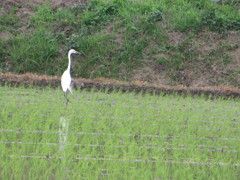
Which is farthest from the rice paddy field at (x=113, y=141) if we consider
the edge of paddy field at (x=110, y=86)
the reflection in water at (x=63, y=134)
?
the edge of paddy field at (x=110, y=86)

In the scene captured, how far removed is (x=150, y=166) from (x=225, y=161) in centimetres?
56

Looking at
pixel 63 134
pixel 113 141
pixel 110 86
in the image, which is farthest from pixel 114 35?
pixel 63 134

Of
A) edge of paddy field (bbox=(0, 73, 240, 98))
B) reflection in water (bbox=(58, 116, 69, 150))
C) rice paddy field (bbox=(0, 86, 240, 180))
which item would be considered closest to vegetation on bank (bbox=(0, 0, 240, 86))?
edge of paddy field (bbox=(0, 73, 240, 98))

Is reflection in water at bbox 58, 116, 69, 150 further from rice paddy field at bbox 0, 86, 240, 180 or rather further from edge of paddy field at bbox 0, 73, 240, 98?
edge of paddy field at bbox 0, 73, 240, 98

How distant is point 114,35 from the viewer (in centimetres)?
929

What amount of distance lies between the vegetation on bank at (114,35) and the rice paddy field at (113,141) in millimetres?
4250

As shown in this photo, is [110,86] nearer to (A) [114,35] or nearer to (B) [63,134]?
(A) [114,35]

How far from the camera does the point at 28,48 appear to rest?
8711mm

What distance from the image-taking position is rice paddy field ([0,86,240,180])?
2.39m

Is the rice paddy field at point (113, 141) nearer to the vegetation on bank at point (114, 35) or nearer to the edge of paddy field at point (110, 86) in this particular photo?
the edge of paddy field at point (110, 86)

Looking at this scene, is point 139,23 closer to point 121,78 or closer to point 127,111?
point 121,78

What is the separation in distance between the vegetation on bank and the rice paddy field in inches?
167

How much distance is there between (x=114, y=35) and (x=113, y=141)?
646cm

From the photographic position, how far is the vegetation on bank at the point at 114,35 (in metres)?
8.63
